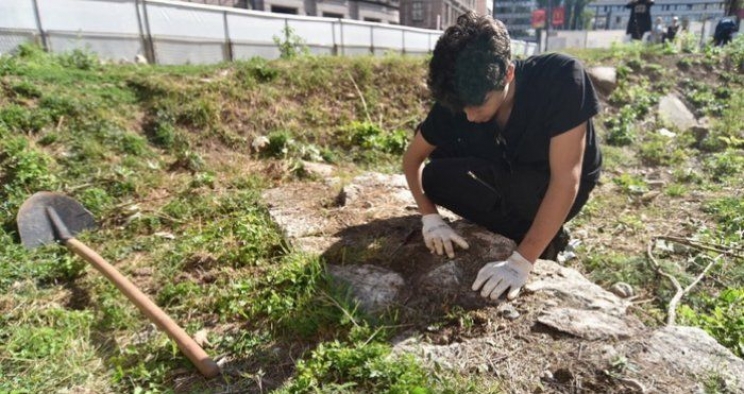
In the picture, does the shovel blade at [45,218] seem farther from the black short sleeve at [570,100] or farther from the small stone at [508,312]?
the black short sleeve at [570,100]

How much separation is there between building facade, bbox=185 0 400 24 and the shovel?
12.2 meters

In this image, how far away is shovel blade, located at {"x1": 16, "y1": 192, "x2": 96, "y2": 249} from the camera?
2.79 metres

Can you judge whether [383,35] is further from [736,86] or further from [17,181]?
[17,181]

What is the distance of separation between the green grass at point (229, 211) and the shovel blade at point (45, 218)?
0.30ft

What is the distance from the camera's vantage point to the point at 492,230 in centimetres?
264

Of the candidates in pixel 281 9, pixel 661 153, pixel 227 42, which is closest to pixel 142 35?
pixel 227 42

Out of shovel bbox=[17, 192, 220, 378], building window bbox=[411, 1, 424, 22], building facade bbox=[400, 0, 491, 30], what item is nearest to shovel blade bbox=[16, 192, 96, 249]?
shovel bbox=[17, 192, 220, 378]

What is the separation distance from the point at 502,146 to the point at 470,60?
69 cm

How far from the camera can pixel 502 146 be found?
233cm

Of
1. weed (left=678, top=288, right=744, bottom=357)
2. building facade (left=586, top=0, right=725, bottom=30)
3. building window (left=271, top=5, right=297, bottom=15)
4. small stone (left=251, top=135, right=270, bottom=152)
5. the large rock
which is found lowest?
weed (left=678, top=288, right=744, bottom=357)

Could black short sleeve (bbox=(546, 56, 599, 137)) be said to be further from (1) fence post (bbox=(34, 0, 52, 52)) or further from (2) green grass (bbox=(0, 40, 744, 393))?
(1) fence post (bbox=(34, 0, 52, 52))

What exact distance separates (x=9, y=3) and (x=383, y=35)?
30.1 feet

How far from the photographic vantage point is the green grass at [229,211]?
6.41 feet

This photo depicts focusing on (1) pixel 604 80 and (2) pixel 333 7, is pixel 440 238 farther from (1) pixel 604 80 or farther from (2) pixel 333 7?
(2) pixel 333 7
